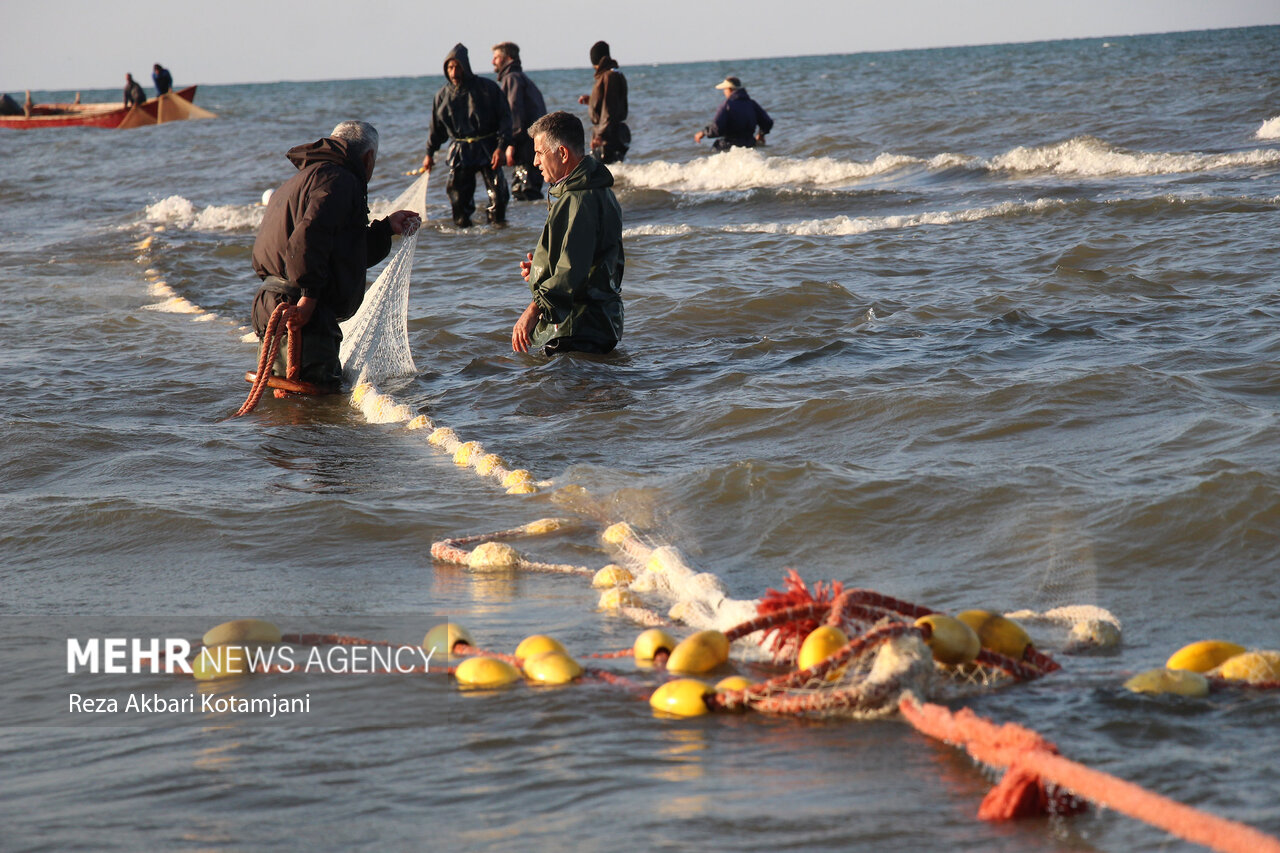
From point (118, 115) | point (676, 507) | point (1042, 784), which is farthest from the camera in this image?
point (118, 115)

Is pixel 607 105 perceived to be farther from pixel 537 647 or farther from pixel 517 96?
pixel 537 647

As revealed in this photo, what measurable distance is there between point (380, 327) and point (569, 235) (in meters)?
1.32

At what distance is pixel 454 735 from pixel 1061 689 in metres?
1.46

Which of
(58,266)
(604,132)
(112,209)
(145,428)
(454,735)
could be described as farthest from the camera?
(112,209)

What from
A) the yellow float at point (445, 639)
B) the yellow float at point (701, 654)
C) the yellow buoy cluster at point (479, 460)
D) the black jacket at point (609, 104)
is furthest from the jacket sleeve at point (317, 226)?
the black jacket at point (609, 104)

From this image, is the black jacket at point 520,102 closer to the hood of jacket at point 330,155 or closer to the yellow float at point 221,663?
the hood of jacket at point 330,155

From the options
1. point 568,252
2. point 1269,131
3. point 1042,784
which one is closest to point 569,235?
point 568,252

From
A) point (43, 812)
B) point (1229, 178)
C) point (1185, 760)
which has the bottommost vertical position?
point (43, 812)

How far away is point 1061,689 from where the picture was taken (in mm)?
2787

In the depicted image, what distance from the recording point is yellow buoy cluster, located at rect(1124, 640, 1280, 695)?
8.79 feet

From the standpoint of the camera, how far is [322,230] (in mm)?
6008

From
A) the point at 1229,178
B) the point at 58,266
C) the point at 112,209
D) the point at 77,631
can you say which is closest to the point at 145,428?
the point at 77,631

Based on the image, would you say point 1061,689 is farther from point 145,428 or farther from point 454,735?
point 145,428

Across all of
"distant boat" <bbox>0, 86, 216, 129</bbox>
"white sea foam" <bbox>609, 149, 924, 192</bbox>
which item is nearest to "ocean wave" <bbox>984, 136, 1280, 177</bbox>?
"white sea foam" <bbox>609, 149, 924, 192</bbox>
